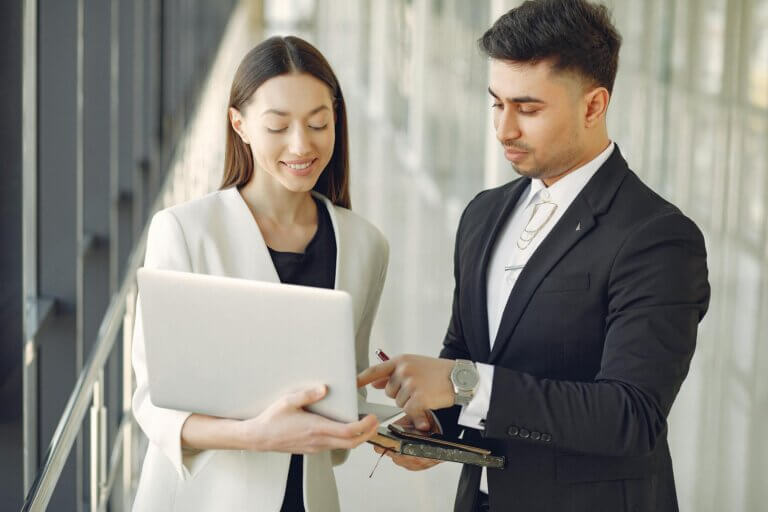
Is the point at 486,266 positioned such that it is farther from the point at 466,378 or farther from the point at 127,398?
the point at 127,398

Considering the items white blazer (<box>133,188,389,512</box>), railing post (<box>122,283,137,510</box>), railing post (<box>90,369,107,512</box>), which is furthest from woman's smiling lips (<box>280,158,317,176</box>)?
railing post (<box>122,283,137,510</box>)

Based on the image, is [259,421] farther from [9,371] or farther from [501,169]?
[501,169]

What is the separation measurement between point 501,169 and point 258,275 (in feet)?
16.5

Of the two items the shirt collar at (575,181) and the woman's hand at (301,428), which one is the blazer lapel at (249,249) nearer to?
the woman's hand at (301,428)

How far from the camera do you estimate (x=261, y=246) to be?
7.25 feet

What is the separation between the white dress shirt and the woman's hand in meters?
0.40

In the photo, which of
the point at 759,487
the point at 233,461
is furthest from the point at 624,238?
the point at 759,487

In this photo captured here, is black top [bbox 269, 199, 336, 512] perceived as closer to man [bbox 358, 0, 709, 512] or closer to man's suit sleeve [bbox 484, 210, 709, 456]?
man [bbox 358, 0, 709, 512]

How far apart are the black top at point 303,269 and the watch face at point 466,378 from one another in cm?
37

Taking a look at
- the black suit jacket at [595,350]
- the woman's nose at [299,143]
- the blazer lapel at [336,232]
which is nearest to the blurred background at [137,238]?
the blazer lapel at [336,232]

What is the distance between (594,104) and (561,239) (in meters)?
0.29

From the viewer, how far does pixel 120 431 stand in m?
4.57

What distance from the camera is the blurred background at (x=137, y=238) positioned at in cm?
299

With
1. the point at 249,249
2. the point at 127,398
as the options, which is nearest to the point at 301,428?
the point at 249,249
